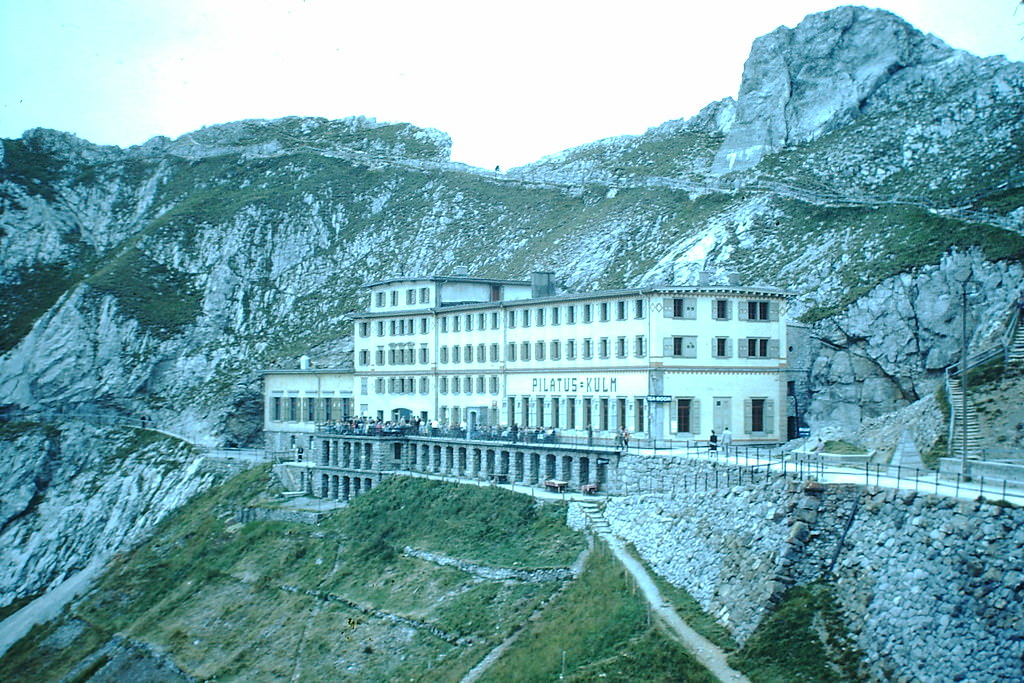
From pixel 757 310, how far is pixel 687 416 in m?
7.22

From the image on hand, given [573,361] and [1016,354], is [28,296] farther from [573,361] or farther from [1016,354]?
[1016,354]

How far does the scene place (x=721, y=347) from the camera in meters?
56.7

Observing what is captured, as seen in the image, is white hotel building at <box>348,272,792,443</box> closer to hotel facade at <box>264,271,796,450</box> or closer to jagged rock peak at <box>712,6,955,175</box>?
hotel facade at <box>264,271,796,450</box>

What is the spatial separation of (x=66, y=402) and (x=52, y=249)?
1357 inches

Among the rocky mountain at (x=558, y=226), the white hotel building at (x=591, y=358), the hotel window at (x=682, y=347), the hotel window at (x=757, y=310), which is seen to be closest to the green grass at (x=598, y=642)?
the white hotel building at (x=591, y=358)

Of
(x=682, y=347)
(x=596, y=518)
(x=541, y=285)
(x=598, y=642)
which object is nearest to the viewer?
(x=598, y=642)

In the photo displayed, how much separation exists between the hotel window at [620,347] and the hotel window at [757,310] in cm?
696

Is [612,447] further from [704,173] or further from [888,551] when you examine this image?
[704,173]

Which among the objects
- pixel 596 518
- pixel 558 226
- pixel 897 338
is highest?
pixel 558 226

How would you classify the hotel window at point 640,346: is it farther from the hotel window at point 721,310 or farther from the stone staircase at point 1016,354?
the stone staircase at point 1016,354

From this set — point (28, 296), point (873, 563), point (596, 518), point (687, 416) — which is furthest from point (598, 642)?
point (28, 296)

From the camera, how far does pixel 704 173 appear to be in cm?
11319

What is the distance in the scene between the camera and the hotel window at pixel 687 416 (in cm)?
5581

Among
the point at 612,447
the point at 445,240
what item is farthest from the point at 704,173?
the point at 612,447
